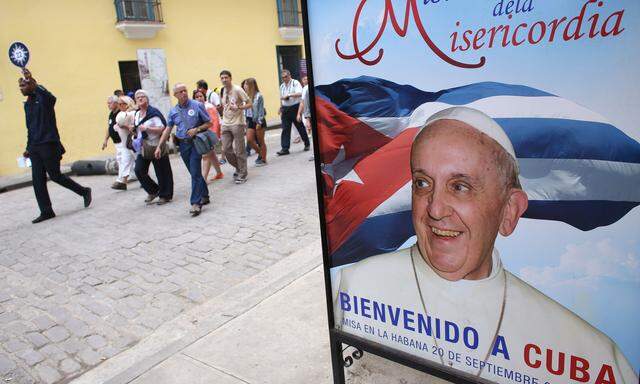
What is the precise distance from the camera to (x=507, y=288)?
5.80ft

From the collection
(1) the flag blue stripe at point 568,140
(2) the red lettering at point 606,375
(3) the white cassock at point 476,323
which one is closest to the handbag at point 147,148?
(3) the white cassock at point 476,323

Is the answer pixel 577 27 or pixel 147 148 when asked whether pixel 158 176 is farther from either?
pixel 577 27

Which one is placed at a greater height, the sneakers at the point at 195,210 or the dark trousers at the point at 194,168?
the dark trousers at the point at 194,168

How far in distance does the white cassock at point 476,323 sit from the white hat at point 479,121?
0.42m

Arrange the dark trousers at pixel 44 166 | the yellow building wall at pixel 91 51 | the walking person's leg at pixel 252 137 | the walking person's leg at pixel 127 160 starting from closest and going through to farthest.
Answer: the dark trousers at pixel 44 166
the walking person's leg at pixel 127 160
the walking person's leg at pixel 252 137
the yellow building wall at pixel 91 51

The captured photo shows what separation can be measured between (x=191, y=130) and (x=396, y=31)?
556cm

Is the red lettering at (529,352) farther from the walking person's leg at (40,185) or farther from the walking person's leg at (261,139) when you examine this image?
the walking person's leg at (261,139)

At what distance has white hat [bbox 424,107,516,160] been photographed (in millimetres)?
1665

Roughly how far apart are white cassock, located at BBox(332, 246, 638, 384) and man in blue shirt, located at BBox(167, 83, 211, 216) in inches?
196

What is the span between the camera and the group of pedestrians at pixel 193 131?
706 cm

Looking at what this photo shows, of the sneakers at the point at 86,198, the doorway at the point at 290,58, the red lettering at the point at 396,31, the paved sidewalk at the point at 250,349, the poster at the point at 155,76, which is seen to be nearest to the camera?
the red lettering at the point at 396,31

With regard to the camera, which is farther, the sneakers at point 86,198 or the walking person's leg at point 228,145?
the walking person's leg at point 228,145

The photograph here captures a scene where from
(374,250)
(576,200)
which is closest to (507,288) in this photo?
(576,200)

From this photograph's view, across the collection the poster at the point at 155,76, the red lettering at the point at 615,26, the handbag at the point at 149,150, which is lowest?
the handbag at the point at 149,150
